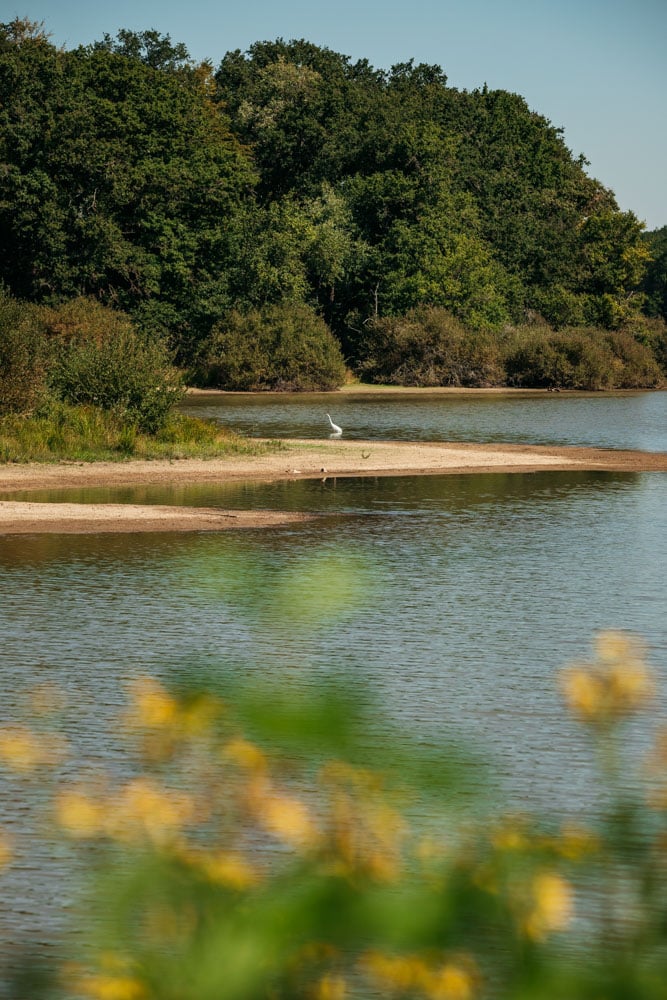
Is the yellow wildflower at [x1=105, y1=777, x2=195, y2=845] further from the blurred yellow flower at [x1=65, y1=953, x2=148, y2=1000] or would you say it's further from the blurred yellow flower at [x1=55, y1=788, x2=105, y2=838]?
the blurred yellow flower at [x1=65, y1=953, x2=148, y2=1000]

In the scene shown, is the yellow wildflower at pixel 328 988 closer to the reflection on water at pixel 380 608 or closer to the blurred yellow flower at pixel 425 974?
the blurred yellow flower at pixel 425 974

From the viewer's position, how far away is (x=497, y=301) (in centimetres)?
8019

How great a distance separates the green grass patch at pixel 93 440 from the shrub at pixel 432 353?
41343 mm

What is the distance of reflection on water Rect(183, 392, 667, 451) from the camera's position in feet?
130

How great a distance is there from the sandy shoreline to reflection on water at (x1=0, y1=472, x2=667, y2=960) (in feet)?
3.49

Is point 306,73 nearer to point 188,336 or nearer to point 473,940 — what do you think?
point 188,336

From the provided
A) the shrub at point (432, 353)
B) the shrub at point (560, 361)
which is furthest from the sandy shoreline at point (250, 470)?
the shrub at point (560, 361)

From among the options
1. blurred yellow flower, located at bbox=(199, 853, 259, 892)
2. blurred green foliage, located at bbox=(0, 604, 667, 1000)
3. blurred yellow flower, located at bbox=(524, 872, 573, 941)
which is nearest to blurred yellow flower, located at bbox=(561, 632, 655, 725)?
blurred green foliage, located at bbox=(0, 604, 667, 1000)

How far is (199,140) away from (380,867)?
74484 millimetres

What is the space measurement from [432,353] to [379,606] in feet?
196

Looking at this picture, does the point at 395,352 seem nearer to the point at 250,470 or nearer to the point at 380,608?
the point at 250,470

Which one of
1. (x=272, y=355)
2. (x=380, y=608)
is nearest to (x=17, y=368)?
(x=380, y=608)

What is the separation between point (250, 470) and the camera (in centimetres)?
2831

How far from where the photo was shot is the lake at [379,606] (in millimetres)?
6098
